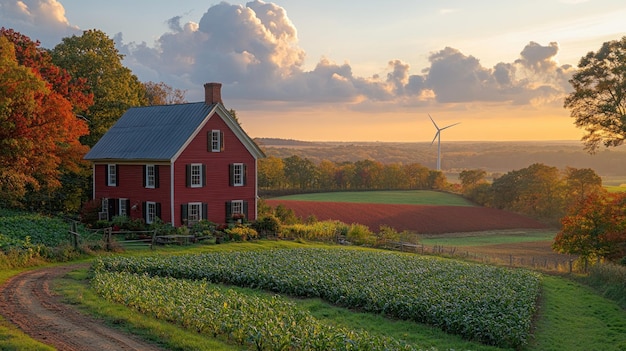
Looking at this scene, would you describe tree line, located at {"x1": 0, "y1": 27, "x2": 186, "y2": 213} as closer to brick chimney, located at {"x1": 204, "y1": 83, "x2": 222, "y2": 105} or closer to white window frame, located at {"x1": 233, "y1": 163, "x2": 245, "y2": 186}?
brick chimney, located at {"x1": 204, "y1": 83, "x2": 222, "y2": 105}

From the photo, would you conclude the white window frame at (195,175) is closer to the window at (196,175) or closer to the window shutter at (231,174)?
the window at (196,175)

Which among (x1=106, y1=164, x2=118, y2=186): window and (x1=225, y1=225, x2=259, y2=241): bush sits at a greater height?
(x1=106, y1=164, x2=118, y2=186): window

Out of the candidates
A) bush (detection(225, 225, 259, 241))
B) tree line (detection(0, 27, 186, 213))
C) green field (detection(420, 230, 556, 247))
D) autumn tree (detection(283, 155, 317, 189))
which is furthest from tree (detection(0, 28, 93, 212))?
autumn tree (detection(283, 155, 317, 189))

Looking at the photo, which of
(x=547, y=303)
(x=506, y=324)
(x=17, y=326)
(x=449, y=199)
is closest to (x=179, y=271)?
(x=17, y=326)

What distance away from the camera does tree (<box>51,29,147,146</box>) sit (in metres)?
54.7

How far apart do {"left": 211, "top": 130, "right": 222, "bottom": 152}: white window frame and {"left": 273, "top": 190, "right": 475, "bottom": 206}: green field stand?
140 ft

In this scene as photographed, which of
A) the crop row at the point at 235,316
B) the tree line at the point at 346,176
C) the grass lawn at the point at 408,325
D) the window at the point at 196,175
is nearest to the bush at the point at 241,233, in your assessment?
the window at the point at 196,175

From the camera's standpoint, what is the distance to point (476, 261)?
41.5m

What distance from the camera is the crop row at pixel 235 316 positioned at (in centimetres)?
1473

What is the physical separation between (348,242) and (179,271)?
23.1m

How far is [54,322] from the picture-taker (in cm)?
1683

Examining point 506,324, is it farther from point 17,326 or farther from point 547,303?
point 17,326

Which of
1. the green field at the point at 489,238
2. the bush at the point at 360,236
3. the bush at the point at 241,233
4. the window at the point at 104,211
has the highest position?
the window at the point at 104,211

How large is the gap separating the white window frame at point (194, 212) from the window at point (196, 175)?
1.36 meters
